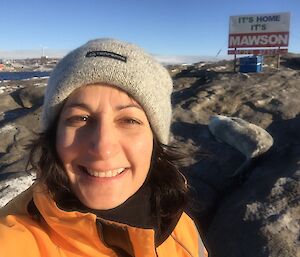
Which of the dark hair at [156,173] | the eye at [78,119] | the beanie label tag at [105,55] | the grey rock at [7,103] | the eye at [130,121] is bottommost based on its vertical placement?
the grey rock at [7,103]

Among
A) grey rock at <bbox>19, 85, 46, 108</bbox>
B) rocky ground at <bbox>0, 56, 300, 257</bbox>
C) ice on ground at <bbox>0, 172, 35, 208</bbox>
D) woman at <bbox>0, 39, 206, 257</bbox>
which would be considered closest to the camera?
woman at <bbox>0, 39, 206, 257</bbox>

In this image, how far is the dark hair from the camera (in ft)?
5.91

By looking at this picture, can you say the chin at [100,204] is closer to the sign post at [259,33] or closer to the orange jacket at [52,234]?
the orange jacket at [52,234]

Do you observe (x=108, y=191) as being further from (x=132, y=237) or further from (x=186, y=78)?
(x=186, y=78)

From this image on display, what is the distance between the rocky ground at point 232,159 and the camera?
5332 millimetres

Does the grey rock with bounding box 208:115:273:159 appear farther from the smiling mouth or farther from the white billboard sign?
the white billboard sign

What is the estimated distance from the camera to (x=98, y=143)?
1697 millimetres

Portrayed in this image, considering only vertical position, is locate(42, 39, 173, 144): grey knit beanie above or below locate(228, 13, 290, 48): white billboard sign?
above

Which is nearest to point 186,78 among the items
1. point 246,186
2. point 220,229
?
point 246,186

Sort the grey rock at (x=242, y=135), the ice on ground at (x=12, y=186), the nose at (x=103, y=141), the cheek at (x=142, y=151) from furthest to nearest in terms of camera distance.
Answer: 1. the grey rock at (x=242, y=135)
2. the ice on ground at (x=12, y=186)
3. the cheek at (x=142, y=151)
4. the nose at (x=103, y=141)

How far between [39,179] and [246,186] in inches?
213

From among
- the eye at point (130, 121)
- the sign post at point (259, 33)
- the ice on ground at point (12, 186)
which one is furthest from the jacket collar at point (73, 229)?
the sign post at point (259, 33)

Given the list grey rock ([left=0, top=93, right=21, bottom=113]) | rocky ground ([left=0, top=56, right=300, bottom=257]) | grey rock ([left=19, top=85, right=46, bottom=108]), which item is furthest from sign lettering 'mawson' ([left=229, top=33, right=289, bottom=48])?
grey rock ([left=0, top=93, right=21, bottom=113])

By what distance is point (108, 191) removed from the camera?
1743mm
